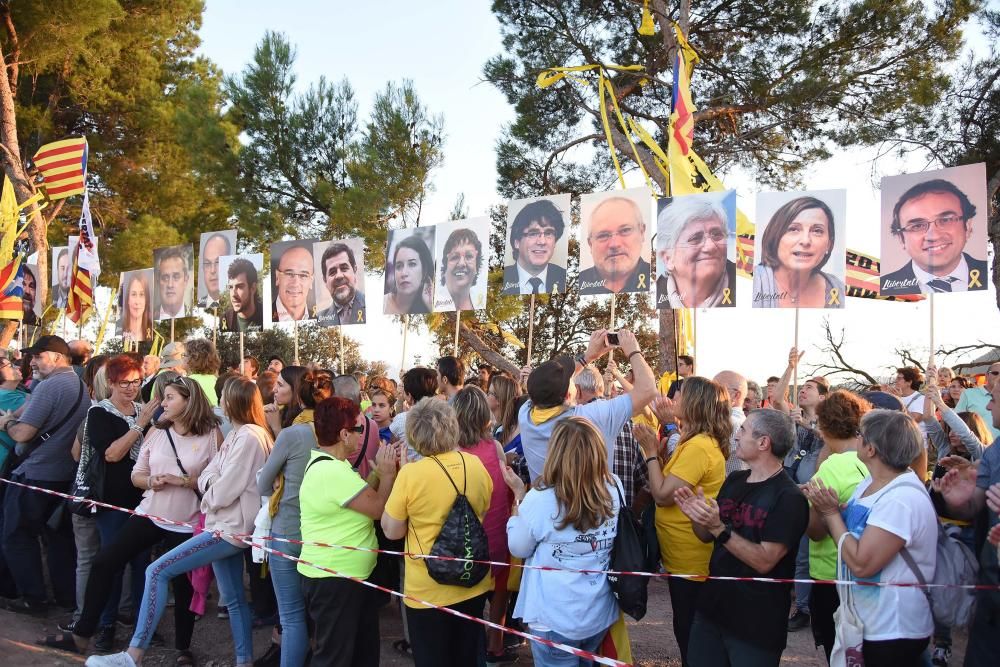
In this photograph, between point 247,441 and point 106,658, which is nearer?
point 106,658

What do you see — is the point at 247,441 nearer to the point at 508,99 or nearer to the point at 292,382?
the point at 292,382

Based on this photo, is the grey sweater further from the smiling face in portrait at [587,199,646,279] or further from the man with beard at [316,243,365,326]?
the man with beard at [316,243,365,326]

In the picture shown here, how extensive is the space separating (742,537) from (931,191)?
200 inches

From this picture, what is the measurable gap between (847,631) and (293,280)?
8800 mm

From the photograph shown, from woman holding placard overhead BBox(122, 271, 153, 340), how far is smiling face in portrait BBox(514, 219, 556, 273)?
21.6 ft

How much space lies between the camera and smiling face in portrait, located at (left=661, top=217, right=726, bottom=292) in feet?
26.9

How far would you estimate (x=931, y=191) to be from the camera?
7.25 metres

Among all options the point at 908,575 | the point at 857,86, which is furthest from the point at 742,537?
the point at 857,86

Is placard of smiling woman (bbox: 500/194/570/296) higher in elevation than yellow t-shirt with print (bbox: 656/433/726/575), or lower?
higher

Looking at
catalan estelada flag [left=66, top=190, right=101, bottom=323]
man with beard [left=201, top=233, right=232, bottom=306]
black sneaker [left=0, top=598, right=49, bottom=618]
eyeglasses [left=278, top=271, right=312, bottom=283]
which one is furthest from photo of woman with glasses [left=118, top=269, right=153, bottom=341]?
black sneaker [left=0, top=598, right=49, bottom=618]

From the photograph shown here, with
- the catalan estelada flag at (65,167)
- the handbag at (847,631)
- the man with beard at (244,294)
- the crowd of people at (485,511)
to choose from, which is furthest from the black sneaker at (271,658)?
the catalan estelada flag at (65,167)

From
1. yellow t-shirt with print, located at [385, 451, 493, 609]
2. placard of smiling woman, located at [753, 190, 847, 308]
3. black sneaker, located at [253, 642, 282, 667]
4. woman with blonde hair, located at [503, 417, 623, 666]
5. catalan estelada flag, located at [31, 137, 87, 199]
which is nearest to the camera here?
woman with blonde hair, located at [503, 417, 623, 666]

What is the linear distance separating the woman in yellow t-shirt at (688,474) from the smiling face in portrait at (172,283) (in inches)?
401

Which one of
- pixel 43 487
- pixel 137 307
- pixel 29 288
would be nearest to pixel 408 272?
pixel 43 487
